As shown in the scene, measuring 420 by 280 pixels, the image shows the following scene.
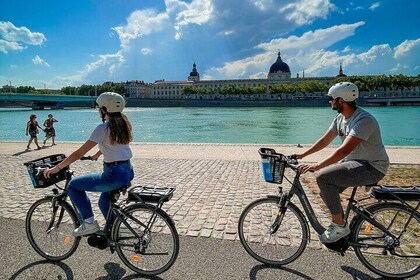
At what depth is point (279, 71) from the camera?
502ft

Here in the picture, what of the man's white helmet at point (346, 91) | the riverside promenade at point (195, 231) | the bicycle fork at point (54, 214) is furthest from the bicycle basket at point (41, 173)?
the man's white helmet at point (346, 91)

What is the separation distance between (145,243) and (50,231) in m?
1.25

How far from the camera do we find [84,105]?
123 m

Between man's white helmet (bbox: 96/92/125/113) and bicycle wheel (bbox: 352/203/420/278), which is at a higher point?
man's white helmet (bbox: 96/92/125/113)

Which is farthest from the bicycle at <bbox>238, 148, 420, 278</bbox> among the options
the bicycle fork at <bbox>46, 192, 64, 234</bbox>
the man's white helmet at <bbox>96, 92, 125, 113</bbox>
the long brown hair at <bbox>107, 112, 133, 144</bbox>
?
the bicycle fork at <bbox>46, 192, 64, 234</bbox>

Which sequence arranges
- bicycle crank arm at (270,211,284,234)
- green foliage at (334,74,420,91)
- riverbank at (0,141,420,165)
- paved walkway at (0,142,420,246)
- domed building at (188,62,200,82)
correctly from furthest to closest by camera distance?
1. domed building at (188,62,200,82)
2. green foliage at (334,74,420,91)
3. riverbank at (0,141,420,165)
4. paved walkway at (0,142,420,246)
5. bicycle crank arm at (270,211,284,234)

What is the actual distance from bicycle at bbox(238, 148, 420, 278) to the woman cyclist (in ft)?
4.75

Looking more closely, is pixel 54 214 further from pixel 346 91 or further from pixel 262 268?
pixel 346 91

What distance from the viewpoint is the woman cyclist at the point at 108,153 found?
3072 mm

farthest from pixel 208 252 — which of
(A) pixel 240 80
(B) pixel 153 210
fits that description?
(A) pixel 240 80

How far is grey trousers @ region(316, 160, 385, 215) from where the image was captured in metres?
3.01

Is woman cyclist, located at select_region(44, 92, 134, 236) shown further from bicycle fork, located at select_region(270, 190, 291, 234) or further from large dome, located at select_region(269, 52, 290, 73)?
large dome, located at select_region(269, 52, 290, 73)

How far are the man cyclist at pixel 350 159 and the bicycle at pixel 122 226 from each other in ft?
5.12

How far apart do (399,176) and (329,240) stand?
5774 millimetres
